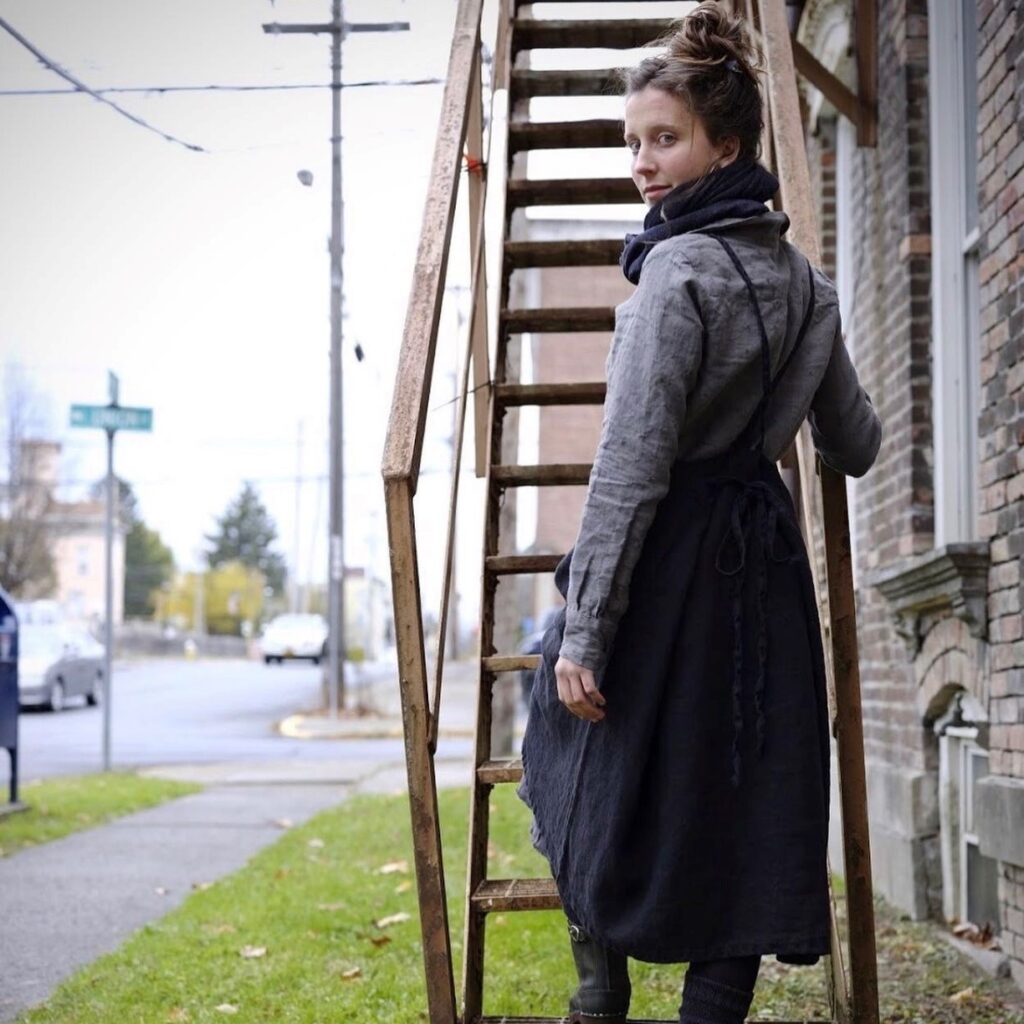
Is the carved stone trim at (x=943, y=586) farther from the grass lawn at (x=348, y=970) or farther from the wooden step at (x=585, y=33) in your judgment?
the wooden step at (x=585, y=33)

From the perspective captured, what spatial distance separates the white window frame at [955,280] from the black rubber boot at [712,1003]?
329cm

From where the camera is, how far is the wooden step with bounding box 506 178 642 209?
4898 millimetres

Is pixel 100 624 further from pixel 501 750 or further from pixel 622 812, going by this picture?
pixel 622 812

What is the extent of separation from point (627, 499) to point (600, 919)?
2.26ft

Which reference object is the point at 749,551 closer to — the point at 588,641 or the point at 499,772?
the point at 588,641

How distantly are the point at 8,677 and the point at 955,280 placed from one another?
531 centimetres

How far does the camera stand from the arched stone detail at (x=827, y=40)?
6.91m

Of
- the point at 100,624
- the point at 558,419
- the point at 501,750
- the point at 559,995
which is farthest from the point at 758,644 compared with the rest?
the point at 100,624

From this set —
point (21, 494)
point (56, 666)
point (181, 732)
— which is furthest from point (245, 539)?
point (181, 732)

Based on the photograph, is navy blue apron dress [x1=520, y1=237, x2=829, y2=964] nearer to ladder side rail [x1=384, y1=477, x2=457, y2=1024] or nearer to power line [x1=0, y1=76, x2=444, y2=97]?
ladder side rail [x1=384, y1=477, x2=457, y2=1024]

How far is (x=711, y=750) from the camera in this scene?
2.38m

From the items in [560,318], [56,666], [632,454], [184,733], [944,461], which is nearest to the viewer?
[632,454]

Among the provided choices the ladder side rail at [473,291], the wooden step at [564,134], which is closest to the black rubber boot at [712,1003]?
the ladder side rail at [473,291]

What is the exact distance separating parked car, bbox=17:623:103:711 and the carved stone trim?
50.5ft
